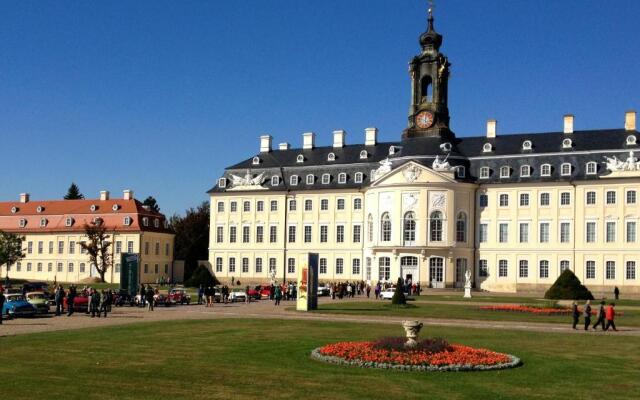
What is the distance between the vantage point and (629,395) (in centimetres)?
1694

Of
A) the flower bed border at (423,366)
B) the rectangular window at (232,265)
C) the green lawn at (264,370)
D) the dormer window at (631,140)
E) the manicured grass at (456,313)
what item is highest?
the dormer window at (631,140)

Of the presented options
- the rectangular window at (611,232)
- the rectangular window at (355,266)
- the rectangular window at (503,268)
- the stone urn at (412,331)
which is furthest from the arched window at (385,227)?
the stone urn at (412,331)

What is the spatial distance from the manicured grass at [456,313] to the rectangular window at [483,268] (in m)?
29.2

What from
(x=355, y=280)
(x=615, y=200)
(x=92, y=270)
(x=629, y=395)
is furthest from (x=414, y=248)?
(x=629, y=395)

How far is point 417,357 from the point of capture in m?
20.5

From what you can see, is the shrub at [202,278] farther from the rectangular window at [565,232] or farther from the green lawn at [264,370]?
the green lawn at [264,370]

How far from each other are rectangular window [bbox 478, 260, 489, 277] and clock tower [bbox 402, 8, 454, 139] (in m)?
12.9

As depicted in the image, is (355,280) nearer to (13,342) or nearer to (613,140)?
(613,140)

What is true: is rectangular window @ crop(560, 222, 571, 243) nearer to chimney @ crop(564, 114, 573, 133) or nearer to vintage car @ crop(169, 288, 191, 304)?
chimney @ crop(564, 114, 573, 133)

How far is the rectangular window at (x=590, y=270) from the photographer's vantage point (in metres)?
71.8

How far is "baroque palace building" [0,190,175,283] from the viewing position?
9394cm

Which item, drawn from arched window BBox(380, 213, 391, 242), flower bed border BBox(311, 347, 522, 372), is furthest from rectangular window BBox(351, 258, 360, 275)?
flower bed border BBox(311, 347, 522, 372)

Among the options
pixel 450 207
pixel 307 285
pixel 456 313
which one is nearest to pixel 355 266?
pixel 450 207

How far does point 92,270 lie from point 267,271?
2270cm
